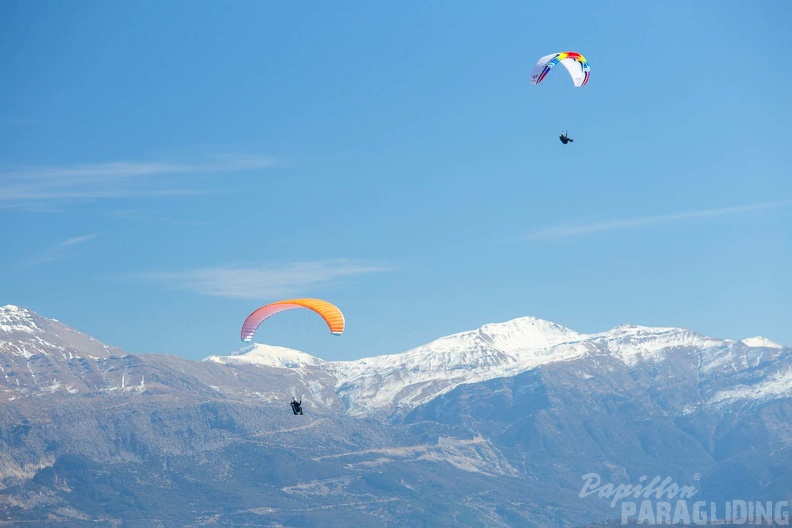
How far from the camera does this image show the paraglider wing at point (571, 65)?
183m

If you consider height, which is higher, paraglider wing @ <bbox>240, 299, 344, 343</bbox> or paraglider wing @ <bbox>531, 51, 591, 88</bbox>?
paraglider wing @ <bbox>531, 51, 591, 88</bbox>

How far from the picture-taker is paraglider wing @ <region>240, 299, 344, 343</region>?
166 metres

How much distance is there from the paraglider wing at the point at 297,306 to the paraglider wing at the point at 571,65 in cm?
4579

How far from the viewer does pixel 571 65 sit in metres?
188

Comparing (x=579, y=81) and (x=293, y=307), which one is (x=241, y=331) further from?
(x=579, y=81)

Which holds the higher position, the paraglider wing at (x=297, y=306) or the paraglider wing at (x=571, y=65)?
the paraglider wing at (x=571, y=65)

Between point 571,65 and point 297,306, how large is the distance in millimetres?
54940

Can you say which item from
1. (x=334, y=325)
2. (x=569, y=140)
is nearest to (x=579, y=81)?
(x=569, y=140)

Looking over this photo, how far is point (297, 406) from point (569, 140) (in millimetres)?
54280

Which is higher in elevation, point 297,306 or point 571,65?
point 571,65

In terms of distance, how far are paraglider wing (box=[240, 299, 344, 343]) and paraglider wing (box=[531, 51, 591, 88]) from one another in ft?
150

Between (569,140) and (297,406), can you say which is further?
(569,140)

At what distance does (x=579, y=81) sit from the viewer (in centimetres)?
18625

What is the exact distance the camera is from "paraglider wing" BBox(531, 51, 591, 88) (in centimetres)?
18275
